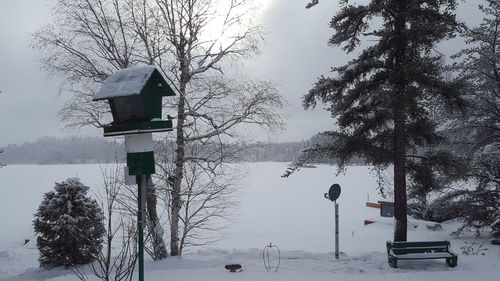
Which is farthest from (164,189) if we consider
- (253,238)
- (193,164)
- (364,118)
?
(253,238)

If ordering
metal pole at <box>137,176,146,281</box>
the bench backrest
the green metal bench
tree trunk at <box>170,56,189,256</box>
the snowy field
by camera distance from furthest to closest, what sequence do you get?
tree trunk at <box>170,56,189,256</box> → the bench backrest → the green metal bench → the snowy field → metal pole at <box>137,176,146,281</box>

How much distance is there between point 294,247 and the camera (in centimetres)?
1795

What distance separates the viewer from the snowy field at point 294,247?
9211 millimetres

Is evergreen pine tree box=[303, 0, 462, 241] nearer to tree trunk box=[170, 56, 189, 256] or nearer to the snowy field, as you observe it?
the snowy field

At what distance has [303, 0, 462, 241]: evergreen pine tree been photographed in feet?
32.2

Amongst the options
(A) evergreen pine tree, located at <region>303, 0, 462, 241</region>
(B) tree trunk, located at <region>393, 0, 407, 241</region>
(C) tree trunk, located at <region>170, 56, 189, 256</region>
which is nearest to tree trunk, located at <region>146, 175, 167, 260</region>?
(C) tree trunk, located at <region>170, 56, 189, 256</region>

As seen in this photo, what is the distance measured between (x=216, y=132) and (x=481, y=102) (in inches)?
361

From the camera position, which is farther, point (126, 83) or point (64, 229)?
point (64, 229)

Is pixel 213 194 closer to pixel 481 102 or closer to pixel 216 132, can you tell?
pixel 216 132

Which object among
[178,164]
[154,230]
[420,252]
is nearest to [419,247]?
[420,252]

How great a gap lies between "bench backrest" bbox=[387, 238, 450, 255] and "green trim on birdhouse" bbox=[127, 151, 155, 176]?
277 inches

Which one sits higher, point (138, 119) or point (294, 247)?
point (138, 119)

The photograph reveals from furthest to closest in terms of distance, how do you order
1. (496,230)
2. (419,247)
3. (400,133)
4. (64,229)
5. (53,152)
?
(53,152) < (496,230) < (64,229) < (400,133) < (419,247)

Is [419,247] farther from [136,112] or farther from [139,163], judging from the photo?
[136,112]
